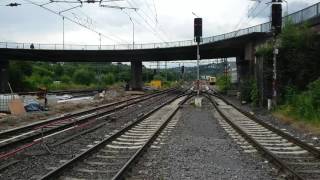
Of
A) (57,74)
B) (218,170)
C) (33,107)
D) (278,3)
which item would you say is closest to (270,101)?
(278,3)

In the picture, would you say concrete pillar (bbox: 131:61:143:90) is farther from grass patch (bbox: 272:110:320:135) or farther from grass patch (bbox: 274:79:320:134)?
grass patch (bbox: 272:110:320:135)

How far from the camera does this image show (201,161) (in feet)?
43.3

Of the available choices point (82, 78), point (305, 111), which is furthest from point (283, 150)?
point (82, 78)

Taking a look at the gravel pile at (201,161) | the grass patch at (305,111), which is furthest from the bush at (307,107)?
the gravel pile at (201,161)

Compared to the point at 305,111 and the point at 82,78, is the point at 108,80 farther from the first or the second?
the point at 305,111

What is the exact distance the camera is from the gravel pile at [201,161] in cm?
1139

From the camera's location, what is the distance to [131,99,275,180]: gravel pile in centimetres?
1139

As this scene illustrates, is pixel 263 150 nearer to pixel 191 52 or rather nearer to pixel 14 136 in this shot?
pixel 14 136

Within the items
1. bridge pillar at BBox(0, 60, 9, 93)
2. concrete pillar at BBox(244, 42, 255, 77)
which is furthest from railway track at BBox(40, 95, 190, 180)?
bridge pillar at BBox(0, 60, 9, 93)

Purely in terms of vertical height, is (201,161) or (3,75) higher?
(3,75)

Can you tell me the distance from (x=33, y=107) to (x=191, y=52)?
4976 centimetres

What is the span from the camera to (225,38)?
2655 inches

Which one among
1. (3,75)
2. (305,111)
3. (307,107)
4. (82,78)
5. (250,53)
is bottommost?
(305,111)

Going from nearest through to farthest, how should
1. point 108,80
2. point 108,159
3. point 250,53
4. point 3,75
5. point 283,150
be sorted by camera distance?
1. point 108,159
2. point 283,150
3. point 250,53
4. point 3,75
5. point 108,80
